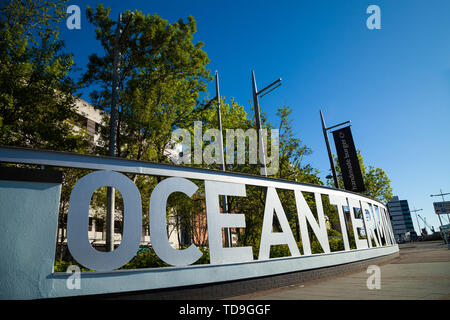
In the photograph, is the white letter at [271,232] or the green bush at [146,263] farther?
the white letter at [271,232]

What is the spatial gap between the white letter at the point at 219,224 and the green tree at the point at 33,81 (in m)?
9.30

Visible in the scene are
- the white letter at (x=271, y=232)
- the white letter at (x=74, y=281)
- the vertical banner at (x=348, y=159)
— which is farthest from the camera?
the vertical banner at (x=348, y=159)

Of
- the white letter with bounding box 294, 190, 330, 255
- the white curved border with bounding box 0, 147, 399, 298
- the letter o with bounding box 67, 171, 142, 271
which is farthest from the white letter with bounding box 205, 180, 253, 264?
the white letter with bounding box 294, 190, 330, 255

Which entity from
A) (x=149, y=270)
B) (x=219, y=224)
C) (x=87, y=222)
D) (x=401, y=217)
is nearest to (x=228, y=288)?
(x=219, y=224)

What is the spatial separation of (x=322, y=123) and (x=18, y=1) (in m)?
17.8

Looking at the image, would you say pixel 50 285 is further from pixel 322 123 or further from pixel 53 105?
pixel 322 123

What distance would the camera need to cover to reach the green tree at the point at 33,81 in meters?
11.0

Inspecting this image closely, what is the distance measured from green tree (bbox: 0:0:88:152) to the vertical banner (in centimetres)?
1505

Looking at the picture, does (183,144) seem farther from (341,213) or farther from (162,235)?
(162,235)

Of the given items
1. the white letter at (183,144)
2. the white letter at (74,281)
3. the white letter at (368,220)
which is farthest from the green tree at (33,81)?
the white letter at (368,220)

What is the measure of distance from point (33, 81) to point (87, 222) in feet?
33.9

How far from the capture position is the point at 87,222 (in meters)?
5.31

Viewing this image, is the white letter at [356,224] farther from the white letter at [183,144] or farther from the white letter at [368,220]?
the white letter at [183,144]

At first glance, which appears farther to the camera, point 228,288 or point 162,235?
point 228,288
